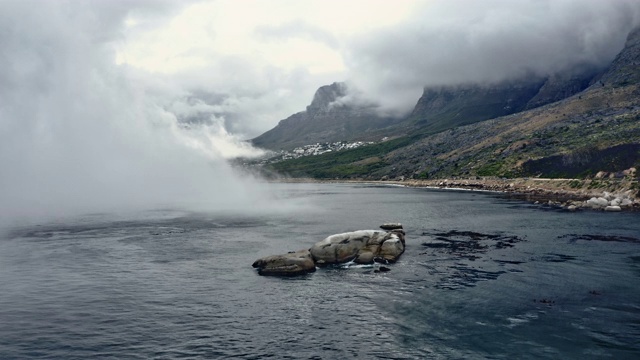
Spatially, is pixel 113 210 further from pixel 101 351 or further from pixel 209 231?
pixel 101 351

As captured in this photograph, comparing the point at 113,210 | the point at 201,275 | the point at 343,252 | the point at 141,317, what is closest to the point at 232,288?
the point at 201,275

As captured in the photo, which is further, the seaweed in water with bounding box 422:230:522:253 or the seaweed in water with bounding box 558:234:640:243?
the seaweed in water with bounding box 558:234:640:243

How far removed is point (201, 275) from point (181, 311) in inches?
607

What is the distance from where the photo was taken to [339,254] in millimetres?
67375

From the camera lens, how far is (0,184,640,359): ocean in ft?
119

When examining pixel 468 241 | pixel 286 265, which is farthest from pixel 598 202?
pixel 286 265

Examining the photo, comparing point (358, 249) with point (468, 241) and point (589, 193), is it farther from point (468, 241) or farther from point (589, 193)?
point (589, 193)

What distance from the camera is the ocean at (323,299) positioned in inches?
1431

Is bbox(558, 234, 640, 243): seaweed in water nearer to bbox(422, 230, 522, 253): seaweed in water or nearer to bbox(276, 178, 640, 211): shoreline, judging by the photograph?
bbox(422, 230, 522, 253): seaweed in water

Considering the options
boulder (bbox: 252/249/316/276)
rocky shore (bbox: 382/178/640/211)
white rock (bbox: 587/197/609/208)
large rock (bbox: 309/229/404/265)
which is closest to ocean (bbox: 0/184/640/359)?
boulder (bbox: 252/249/316/276)

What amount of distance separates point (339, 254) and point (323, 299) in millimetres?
18573

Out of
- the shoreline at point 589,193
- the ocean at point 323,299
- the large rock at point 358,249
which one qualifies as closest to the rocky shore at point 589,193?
the shoreline at point 589,193

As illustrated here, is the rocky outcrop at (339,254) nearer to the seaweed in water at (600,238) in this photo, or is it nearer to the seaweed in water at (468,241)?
the seaweed in water at (468,241)

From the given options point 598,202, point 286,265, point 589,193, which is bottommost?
point 286,265
